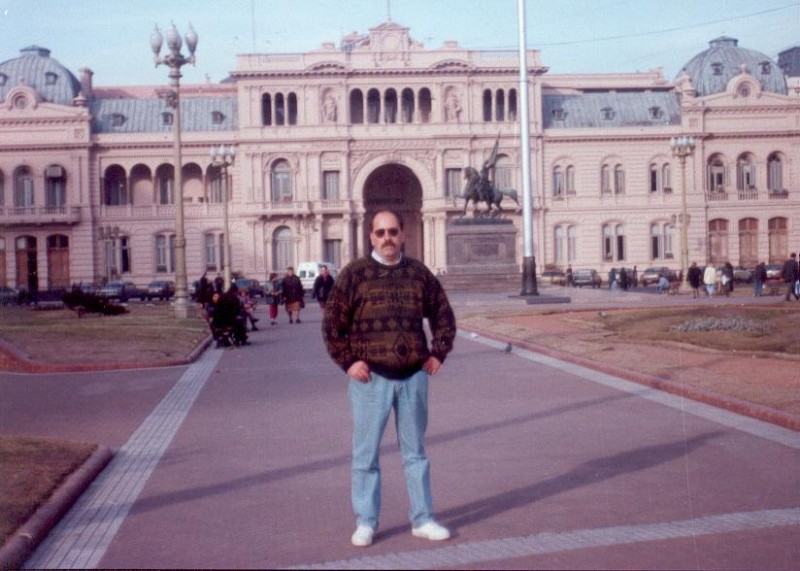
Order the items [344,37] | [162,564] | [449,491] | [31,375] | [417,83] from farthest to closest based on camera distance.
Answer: [344,37]
[417,83]
[31,375]
[449,491]
[162,564]

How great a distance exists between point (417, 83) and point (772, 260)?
2932cm

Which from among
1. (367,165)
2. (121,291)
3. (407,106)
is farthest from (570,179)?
(121,291)

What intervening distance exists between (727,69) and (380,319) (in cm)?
8924

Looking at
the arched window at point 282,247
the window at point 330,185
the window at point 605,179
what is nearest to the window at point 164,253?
the arched window at point 282,247

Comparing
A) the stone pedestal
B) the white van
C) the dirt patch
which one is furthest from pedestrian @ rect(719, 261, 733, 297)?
the white van

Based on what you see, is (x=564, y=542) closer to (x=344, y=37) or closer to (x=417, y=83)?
(x=417, y=83)

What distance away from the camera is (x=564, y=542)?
7.70 meters

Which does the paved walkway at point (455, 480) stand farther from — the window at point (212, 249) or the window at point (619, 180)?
the window at point (619, 180)

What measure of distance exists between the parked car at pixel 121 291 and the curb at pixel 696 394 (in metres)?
53.5

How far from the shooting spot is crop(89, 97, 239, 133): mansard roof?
289 feet

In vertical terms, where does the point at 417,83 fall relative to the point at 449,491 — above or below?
above

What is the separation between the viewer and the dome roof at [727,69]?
91000 millimetres

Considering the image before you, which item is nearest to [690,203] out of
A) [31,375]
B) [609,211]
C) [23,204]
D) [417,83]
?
[609,211]

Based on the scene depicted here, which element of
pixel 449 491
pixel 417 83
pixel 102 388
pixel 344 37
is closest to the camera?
pixel 449 491
